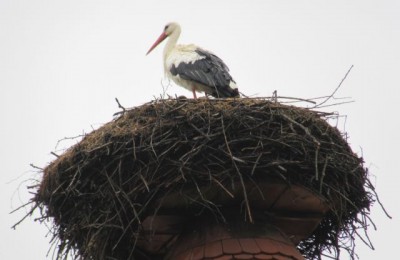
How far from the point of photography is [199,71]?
6.55m

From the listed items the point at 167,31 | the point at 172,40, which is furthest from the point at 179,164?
the point at 167,31

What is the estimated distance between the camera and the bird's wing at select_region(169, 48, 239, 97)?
6.23 metres

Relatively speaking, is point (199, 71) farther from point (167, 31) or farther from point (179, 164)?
point (179, 164)

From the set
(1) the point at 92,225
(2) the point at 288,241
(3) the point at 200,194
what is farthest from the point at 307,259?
(1) the point at 92,225

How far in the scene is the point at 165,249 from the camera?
4691 mm

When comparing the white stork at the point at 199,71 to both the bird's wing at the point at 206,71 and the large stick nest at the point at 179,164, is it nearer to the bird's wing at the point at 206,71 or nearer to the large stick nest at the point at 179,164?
the bird's wing at the point at 206,71

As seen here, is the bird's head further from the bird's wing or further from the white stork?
the bird's wing

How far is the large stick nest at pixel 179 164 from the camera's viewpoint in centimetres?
409

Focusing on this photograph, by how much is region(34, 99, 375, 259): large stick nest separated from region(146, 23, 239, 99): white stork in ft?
5.63

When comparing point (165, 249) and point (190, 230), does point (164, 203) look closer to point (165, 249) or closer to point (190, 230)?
point (190, 230)

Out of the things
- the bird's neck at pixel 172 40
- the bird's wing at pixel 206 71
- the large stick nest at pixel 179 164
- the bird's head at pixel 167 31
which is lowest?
the large stick nest at pixel 179 164

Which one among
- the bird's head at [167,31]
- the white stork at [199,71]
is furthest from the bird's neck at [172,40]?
the white stork at [199,71]

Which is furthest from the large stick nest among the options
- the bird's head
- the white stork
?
the bird's head

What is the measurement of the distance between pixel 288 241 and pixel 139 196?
0.99 meters
